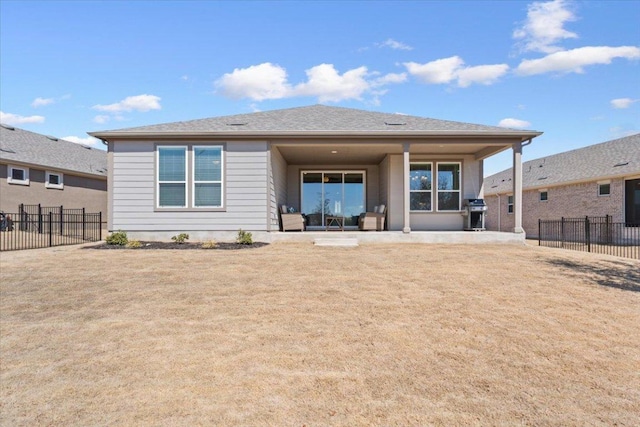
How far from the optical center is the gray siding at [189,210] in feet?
36.3

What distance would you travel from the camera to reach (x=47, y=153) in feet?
61.7

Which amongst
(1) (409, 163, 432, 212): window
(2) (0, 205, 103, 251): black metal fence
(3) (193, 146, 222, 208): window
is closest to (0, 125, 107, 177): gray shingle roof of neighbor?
(2) (0, 205, 103, 251): black metal fence

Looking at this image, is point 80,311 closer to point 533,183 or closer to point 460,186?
point 460,186

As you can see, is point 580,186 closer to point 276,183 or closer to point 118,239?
point 276,183

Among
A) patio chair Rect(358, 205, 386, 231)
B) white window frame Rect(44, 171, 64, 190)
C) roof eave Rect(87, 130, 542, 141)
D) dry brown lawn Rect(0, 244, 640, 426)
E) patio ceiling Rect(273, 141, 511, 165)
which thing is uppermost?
roof eave Rect(87, 130, 542, 141)

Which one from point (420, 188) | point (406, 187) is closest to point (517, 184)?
point (420, 188)

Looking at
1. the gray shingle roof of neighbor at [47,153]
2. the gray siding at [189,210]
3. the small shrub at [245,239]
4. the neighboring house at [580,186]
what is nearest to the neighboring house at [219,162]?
the gray siding at [189,210]

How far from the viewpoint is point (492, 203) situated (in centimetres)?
2472

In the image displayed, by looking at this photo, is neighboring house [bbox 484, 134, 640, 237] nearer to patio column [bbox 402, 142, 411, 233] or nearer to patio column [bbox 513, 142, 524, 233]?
patio column [bbox 513, 142, 524, 233]

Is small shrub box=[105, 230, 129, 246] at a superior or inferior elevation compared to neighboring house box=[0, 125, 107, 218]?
inferior

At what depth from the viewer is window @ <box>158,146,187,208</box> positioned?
11055 mm

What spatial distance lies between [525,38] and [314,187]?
36.1 feet

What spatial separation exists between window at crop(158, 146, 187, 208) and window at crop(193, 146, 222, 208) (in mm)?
371

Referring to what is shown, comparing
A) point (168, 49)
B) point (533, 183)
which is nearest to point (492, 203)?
point (533, 183)
